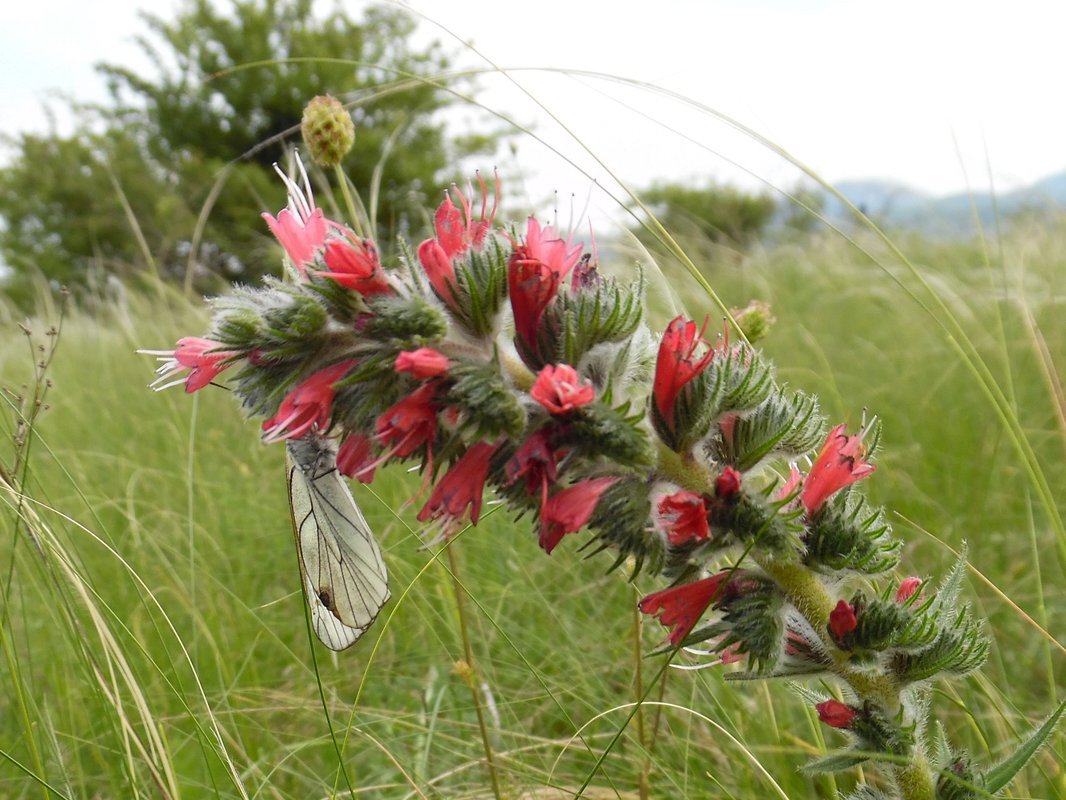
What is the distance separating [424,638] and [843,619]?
1775mm

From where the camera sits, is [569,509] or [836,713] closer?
[569,509]

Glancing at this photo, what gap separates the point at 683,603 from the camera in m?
1.29

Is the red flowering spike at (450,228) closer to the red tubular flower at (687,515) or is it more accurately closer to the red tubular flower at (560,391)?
the red tubular flower at (560,391)

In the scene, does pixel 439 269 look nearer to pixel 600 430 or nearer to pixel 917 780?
pixel 600 430

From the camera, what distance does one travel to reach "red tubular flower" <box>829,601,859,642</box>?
A: 1.27m

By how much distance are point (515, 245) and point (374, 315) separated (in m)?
0.23

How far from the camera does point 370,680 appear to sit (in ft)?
8.61

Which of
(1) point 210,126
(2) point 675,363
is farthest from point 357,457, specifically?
(1) point 210,126

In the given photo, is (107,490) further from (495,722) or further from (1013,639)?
(1013,639)

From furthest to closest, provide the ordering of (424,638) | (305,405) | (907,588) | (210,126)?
(210,126)
(424,638)
(907,588)
(305,405)

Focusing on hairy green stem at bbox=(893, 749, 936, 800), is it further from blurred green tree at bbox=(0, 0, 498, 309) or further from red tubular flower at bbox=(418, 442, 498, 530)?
blurred green tree at bbox=(0, 0, 498, 309)

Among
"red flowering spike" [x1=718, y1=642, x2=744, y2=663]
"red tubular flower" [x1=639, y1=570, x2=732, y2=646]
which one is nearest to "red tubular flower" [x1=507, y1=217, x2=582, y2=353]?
"red tubular flower" [x1=639, y1=570, x2=732, y2=646]

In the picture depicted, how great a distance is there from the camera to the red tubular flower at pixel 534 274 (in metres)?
1.27

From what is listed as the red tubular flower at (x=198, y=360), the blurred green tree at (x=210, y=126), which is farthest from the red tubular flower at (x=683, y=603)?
the blurred green tree at (x=210, y=126)
